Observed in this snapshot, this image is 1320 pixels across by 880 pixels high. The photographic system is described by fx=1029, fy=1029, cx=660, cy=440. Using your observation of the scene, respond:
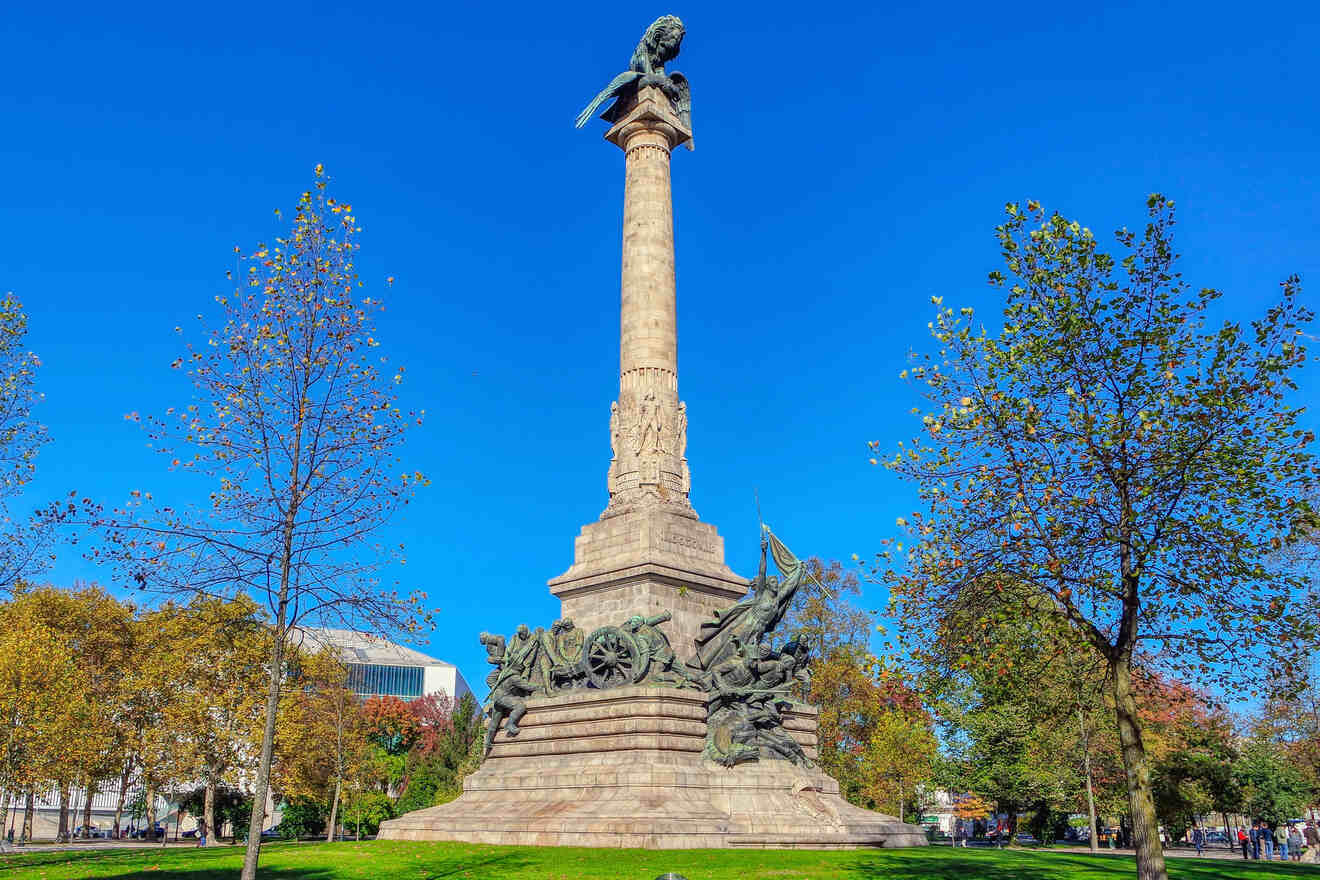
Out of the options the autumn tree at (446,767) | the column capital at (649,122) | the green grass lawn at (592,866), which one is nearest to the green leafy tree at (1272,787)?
the green grass lawn at (592,866)

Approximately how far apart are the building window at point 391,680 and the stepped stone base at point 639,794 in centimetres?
8701

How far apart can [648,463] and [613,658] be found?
20.2ft

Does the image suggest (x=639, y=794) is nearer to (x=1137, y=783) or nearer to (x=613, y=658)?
(x=613, y=658)

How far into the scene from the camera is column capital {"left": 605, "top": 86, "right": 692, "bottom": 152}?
3186 centimetres

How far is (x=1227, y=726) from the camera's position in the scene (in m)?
43.3

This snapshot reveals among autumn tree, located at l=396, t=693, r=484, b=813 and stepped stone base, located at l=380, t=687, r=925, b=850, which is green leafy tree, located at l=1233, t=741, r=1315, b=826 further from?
autumn tree, located at l=396, t=693, r=484, b=813

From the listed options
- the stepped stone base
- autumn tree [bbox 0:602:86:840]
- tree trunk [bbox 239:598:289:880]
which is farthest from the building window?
tree trunk [bbox 239:598:289:880]

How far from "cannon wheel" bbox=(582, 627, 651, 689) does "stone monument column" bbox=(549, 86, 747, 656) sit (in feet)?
4.26

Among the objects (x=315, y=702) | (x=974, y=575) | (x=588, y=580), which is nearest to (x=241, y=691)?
(x=315, y=702)

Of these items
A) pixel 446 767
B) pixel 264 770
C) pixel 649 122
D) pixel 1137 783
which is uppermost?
pixel 649 122

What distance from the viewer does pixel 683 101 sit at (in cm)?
3353

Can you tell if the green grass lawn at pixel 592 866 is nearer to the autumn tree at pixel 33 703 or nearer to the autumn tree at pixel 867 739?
the autumn tree at pixel 33 703

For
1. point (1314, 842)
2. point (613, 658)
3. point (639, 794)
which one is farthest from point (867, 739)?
point (639, 794)

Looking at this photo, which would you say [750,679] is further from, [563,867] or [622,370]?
[622,370]
